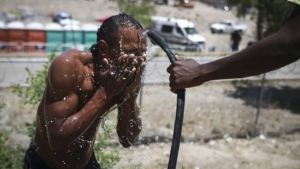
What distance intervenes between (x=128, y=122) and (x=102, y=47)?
672 millimetres

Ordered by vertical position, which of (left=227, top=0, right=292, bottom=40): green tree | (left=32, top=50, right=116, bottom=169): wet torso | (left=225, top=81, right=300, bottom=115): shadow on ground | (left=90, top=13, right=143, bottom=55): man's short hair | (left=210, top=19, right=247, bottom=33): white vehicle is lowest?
(left=210, top=19, right=247, bottom=33): white vehicle

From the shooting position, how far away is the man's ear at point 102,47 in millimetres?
2621

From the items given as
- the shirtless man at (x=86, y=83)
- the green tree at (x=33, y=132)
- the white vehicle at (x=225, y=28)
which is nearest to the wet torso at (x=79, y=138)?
the shirtless man at (x=86, y=83)

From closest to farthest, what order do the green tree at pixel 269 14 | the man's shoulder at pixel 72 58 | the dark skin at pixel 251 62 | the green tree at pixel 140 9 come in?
the dark skin at pixel 251 62 → the man's shoulder at pixel 72 58 → the green tree at pixel 269 14 → the green tree at pixel 140 9

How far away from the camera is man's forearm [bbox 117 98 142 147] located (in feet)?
9.90

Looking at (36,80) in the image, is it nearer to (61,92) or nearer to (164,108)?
(61,92)

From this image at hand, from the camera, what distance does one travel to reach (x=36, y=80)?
16.4ft

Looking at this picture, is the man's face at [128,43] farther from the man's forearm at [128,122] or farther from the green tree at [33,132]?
the green tree at [33,132]

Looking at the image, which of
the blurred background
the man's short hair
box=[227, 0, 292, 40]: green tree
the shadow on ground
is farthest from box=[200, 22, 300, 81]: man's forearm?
box=[227, 0, 292, 40]: green tree

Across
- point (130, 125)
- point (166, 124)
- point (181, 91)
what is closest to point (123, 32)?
point (181, 91)

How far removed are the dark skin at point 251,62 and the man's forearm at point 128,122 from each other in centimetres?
63

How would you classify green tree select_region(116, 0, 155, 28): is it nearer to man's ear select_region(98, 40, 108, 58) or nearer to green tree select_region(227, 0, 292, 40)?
green tree select_region(227, 0, 292, 40)

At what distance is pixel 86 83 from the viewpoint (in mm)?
2686

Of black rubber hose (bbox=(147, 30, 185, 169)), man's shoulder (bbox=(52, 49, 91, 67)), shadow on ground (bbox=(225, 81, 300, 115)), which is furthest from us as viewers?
shadow on ground (bbox=(225, 81, 300, 115))
